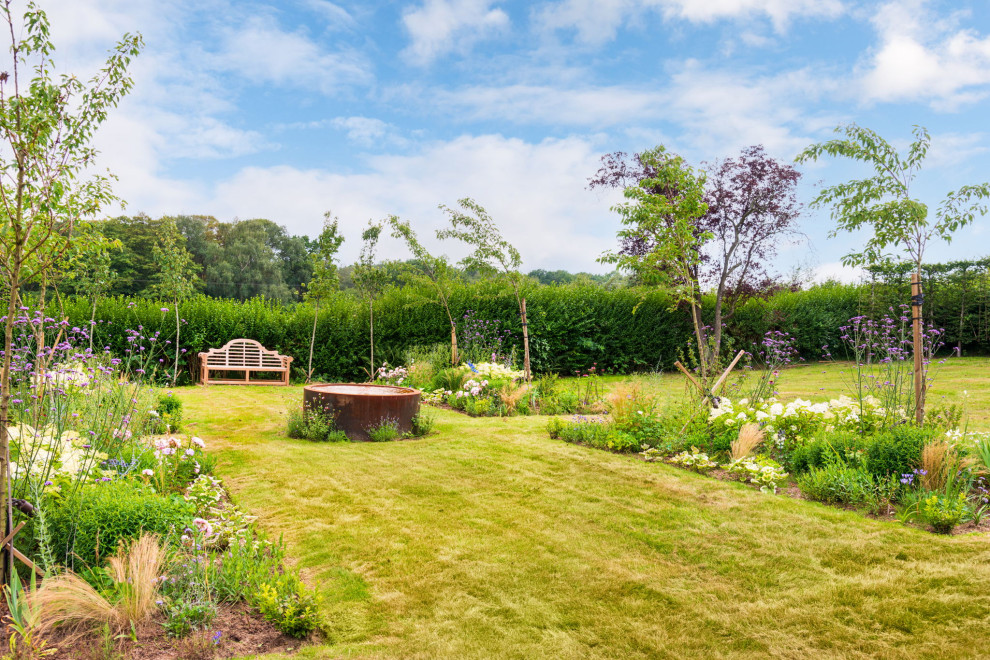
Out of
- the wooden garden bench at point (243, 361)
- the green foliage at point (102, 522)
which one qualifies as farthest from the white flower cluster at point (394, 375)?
the green foliage at point (102, 522)

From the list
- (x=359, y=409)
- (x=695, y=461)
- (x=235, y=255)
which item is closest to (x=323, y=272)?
(x=359, y=409)

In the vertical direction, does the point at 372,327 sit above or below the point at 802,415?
above

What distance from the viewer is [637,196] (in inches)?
392

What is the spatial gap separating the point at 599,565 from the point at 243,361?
11.3 meters

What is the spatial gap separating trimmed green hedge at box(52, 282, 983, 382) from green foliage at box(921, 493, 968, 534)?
9.14 metres

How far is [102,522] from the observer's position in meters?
3.48

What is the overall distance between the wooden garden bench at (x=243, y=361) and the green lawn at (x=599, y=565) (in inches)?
287

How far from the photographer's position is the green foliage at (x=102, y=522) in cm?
339

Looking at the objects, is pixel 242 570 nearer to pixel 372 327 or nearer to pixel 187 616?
pixel 187 616

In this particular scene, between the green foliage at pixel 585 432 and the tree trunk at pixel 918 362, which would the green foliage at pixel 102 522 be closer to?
the green foliage at pixel 585 432

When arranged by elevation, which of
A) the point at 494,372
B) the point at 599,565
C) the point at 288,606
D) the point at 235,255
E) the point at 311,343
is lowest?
the point at 599,565

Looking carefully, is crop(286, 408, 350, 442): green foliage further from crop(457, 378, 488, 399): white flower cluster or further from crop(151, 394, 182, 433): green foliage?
crop(457, 378, 488, 399): white flower cluster

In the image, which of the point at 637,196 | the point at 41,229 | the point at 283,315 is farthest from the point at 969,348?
the point at 41,229

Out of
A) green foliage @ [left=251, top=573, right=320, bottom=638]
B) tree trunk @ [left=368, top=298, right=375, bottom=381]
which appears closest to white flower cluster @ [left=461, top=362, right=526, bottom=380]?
tree trunk @ [left=368, top=298, right=375, bottom=381]
